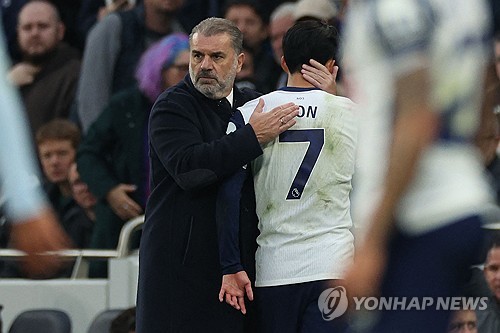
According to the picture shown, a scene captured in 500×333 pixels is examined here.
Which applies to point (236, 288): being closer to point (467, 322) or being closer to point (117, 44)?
point (467, 322)

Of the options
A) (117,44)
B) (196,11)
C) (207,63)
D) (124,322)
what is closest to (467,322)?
(207,63)

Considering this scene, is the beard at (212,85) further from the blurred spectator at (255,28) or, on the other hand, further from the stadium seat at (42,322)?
the blurred spectator at (255,28)

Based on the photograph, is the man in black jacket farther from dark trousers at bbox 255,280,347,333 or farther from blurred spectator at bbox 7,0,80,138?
blurred spectator at bbox 7,0,80,138

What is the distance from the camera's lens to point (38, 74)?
30.9ft

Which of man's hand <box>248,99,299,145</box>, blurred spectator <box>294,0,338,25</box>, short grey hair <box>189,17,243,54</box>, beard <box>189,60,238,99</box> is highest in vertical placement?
blurred spectator <box>294,0,338,25</box>

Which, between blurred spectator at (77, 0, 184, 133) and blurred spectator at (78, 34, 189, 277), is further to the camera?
blurred spectator at (77, 0, 184, 133)

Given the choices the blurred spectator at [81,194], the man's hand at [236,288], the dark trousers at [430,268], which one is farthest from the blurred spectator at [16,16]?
the dark trousers at [430,268]

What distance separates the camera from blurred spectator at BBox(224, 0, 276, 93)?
8898 mm

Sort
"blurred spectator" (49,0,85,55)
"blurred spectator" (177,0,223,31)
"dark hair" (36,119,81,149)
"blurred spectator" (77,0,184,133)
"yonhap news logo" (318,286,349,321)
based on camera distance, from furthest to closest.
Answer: "blurred spectator" (49,0,85,55), "blurred spectator" (177,0,223,31), "blurred spectator" (77,0,184,133), "dark hair" (36,119,81,149), "yonhap news logo" (318,286,349,321)

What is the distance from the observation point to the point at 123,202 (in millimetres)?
8219

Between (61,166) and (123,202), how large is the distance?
797mm

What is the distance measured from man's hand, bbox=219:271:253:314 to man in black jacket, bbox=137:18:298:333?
4.4 inches

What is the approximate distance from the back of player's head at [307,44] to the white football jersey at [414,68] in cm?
195

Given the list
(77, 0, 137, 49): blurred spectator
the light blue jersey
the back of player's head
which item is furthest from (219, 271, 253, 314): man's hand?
(77, 0, 137, 49): blurred spectator
